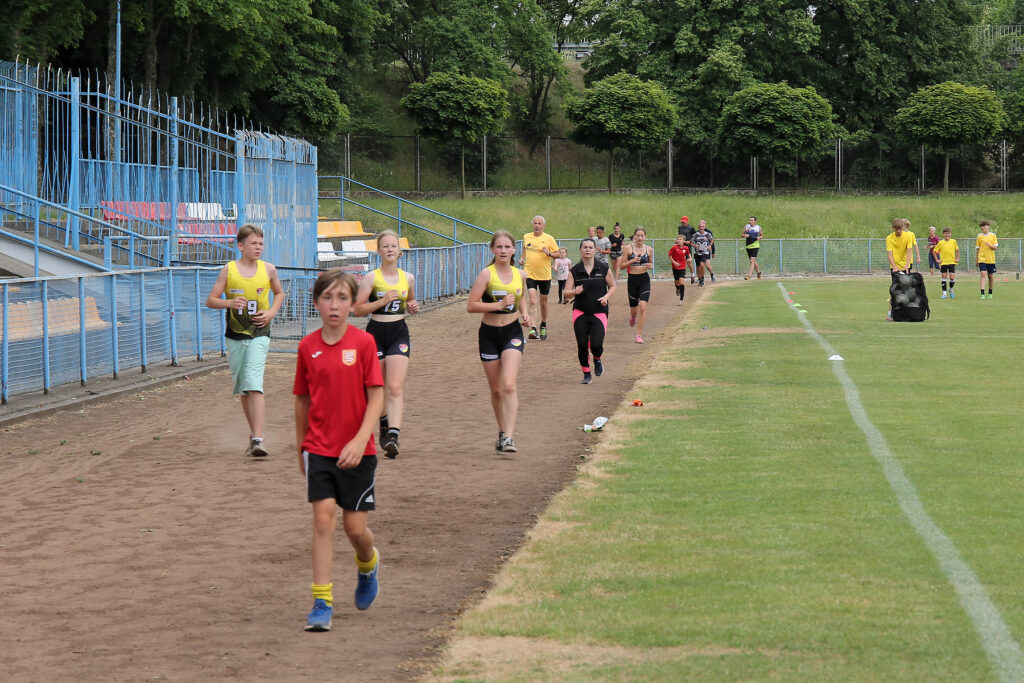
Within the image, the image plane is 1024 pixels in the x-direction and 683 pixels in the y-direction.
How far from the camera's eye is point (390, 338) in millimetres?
10969

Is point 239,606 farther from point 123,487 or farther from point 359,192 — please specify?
point 359,192

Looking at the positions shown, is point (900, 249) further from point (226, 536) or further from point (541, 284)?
point (226, 536)

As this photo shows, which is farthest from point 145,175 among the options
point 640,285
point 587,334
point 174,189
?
point 587,334

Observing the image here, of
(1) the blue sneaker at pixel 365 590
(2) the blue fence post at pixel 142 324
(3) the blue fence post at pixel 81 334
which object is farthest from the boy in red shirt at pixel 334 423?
(2) the blue fence post at pixel 142 324

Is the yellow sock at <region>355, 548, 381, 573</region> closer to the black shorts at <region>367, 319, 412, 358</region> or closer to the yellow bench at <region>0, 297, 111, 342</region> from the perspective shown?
the black shorts at <region>367, 319, 412, 358</region>

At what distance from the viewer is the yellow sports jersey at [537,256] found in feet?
71.0

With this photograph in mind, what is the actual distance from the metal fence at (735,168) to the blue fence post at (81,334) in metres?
49.4

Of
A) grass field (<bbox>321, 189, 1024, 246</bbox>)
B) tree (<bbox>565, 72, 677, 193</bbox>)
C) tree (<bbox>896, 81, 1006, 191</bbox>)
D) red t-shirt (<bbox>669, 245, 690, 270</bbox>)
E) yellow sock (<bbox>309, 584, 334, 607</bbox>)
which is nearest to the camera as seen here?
yellow sock (<bbox>309, 584, 334, 607</bbox>)

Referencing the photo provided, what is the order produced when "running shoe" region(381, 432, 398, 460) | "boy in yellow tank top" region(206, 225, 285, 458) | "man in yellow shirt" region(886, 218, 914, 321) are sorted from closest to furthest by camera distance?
"running shoe" region(381, 432, 398, 460) → "boy in yellow tank top" region(206, 225, 285, 458) → "man in yellow shirt" region(886, 218, 914, 321)

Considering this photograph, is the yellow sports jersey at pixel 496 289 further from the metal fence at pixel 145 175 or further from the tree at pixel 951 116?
the tree at pixel 951 116

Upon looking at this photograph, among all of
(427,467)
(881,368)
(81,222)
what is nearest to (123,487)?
(427,467)

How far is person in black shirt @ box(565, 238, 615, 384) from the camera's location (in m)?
15.7

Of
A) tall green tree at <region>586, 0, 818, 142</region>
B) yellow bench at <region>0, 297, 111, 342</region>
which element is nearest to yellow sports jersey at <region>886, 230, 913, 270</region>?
yellow bench at <region>0, 297, 111, 342</region>

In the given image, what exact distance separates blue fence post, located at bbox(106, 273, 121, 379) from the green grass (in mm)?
35975
